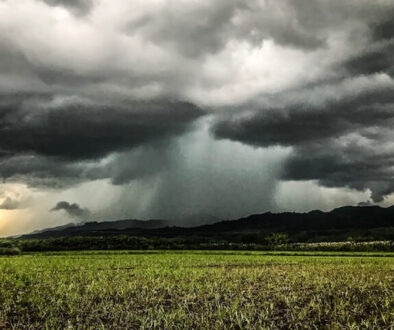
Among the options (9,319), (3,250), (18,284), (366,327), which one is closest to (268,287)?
(366,327)

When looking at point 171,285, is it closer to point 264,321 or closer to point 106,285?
point 106,285

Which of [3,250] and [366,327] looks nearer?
[366,327]

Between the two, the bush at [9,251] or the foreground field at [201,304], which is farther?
the bush at [9,251]

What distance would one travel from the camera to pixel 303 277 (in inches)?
1041

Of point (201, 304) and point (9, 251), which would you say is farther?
point (9, 251)

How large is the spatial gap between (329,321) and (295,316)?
122 cm

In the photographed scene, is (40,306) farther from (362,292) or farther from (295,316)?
(362,292)

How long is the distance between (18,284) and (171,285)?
10.4 m

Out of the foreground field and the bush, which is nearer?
the foreground field

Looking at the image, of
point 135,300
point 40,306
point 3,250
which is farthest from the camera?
point 3,250

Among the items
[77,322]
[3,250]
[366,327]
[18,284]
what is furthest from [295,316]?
[3,250]

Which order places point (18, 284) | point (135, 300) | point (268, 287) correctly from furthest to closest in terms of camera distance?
point (18, 284)
point (268, 287)
point (135, 300)

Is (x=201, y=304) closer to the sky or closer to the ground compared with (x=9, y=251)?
closer to the sky

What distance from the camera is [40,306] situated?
17.0 m
